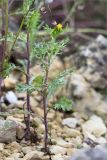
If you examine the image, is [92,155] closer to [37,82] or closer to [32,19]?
[37,82]

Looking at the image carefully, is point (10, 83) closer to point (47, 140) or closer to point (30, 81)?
point (30, 81)

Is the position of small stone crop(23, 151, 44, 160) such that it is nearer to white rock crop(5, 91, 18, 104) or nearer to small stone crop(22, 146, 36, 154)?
small stone crop(22, 146, 36, 154)

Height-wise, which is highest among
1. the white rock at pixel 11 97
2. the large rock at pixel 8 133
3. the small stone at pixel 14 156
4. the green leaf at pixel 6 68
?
the green leaf at pixel 6 68

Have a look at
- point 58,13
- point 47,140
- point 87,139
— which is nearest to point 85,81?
point 87,139

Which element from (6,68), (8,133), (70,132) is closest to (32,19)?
(6,68)

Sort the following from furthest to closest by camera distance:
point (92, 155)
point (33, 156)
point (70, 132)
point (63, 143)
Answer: point (70, 132)
point (63, 143)
point (33, 156)
point (92, 155)

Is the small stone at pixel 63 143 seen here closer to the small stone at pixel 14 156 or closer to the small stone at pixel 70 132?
the small stone at pixel 70 132

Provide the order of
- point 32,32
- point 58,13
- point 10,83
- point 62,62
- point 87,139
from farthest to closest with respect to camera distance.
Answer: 1. point 58,13
2. point 62,62
3. point 10,83
4. point 87,139
5. point 32,32

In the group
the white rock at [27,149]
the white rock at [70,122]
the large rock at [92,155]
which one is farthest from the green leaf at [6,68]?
the white rock at [70,122]
